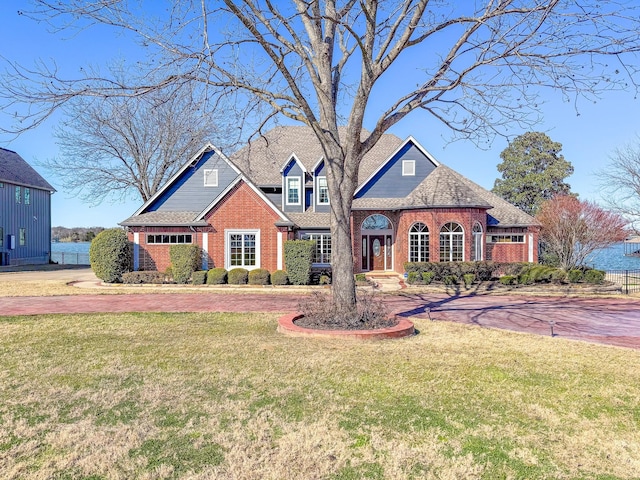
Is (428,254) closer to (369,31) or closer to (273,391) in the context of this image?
(369,31)

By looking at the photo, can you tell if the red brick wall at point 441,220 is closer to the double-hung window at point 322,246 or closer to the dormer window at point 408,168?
the dormer window at point 408,168

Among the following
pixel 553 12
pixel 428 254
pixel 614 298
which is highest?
pixel 553 12

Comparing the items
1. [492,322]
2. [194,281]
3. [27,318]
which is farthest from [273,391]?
[194,281]

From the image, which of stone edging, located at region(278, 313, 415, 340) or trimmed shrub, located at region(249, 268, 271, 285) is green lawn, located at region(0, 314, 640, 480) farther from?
trimmed shrub, located at region(249, 268, 271, 285)

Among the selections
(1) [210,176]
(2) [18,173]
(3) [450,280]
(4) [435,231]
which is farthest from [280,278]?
(2) [18,173]

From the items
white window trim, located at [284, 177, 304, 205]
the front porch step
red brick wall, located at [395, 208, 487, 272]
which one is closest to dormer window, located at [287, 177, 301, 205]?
→ white window trim, located at [284, 177, 304, 205]

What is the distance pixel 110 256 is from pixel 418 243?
1602cm

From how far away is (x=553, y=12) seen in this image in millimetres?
8352

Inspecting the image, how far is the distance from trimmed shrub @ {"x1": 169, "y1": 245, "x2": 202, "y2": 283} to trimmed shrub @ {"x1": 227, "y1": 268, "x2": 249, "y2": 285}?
79.9 inches

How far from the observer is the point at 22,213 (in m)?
38.2

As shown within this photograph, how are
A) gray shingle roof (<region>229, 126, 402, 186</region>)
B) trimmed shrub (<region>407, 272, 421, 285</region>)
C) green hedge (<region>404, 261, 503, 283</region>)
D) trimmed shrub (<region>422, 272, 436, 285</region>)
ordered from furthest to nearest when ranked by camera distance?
gray shingle roof (<region>229, 126, 402, 186</region>) → green hedge (<region>404, 261, 503, 283</region>) → trimmed shrub (<region>407, 272, 421, 285</region>) → trimmed shrub (<region>422, 272, 436, 285</region>)

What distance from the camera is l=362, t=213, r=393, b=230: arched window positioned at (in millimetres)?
25391

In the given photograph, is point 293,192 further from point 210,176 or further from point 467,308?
point 467,308

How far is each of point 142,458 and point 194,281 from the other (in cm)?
1844
